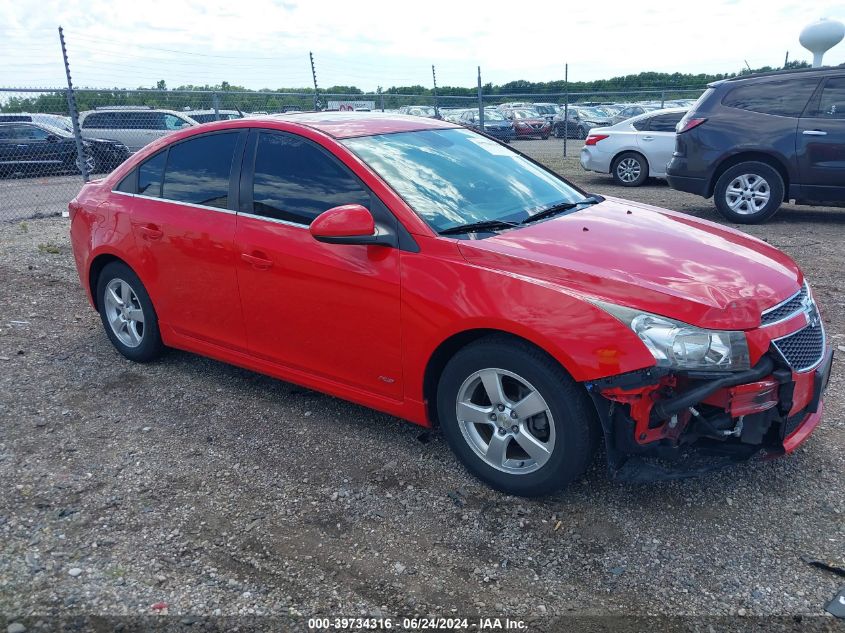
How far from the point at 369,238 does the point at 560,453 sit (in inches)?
51.5

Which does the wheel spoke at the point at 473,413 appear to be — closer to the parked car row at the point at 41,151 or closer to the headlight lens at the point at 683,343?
the headlight lens at the point at 683,343

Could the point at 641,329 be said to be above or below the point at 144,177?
below

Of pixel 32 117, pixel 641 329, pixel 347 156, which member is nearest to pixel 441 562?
pixel 641 329

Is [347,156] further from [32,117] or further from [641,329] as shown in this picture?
[32,117]

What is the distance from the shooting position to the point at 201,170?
170 inches

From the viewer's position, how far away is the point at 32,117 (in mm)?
14938

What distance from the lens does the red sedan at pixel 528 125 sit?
88.8 ft

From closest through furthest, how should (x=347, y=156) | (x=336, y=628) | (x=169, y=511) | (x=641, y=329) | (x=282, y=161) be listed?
1. (x=336, y=628)
2. (x=641, y=329)
3. (x=169, y=511)
4. (x=347, y=156)
5. (x=282, y=161)

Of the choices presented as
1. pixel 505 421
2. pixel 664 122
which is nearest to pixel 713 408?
pixel 505 421

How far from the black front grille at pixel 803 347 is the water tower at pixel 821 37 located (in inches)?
552

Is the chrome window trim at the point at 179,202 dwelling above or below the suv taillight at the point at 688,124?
below

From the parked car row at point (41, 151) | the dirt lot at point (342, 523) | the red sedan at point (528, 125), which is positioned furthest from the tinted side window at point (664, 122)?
the red sedan at point (528, 125)

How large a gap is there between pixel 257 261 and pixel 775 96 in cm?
760

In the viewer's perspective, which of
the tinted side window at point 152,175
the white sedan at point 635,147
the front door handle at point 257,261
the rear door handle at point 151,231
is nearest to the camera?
the front door handle at point 257,261
